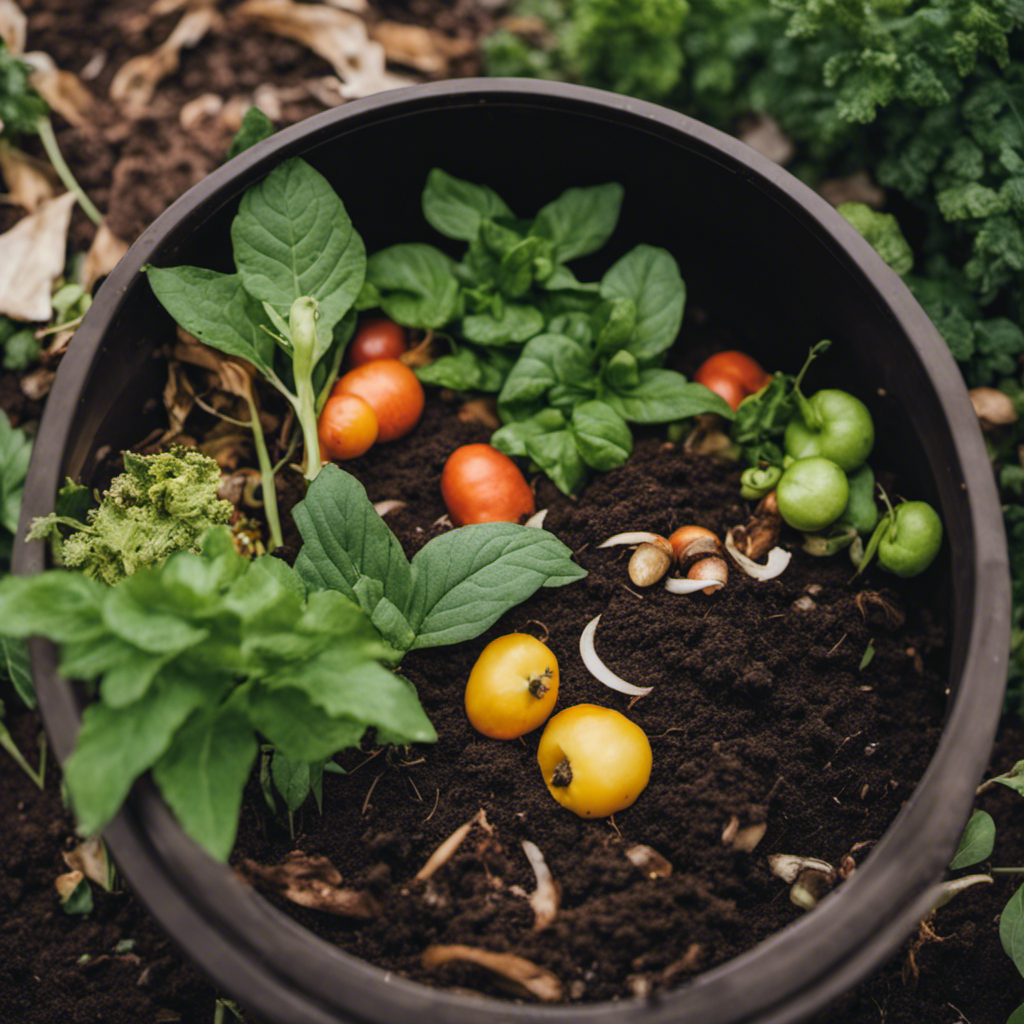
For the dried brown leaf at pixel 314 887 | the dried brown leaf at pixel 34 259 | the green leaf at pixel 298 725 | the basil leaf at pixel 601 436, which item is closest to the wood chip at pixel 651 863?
the dried brown leaf at pixel 314 887

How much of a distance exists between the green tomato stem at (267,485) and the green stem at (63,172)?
0.89 metres

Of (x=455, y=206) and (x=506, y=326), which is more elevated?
(x=455, y=206)

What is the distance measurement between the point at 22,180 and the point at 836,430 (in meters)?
2.24

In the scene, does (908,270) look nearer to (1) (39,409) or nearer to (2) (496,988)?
(2) (496,988)

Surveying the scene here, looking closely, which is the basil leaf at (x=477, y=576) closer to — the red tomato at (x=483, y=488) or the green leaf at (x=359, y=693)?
the red tomato at (x=483, y=488)

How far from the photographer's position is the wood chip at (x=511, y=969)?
47.4 inches

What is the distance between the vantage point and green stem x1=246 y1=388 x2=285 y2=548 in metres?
1.75

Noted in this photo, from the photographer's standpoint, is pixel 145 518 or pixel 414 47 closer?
pixel 145 518

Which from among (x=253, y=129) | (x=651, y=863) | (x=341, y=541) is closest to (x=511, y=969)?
(x=651, y=863)

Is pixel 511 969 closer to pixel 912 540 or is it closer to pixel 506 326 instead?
pixel 912 540

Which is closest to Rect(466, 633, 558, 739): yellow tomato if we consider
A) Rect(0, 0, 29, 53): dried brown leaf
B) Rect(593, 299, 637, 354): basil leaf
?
Rect(593, 299, 637, 354): basil leaf

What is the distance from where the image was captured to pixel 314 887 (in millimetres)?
1309

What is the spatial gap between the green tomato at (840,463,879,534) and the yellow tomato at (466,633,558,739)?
0.75 m

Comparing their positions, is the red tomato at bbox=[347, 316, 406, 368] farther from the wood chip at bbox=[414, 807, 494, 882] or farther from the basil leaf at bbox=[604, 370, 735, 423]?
the wood chip at bbox=[414, 807, 494, 882]
